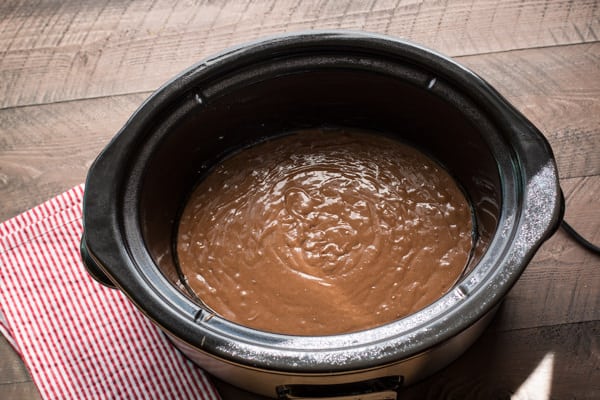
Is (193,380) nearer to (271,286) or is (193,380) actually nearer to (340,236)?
(271,286)

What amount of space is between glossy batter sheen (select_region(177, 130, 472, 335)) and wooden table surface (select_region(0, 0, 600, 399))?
0.72 feet

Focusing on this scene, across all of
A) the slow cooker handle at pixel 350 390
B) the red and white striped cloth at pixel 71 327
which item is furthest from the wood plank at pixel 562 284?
the red and white striped cloth at pixel 71 327

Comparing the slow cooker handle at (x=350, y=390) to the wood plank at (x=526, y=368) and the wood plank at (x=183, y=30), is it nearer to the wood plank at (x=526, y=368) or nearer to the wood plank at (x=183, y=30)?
the wood plank at (x=526, y=368)

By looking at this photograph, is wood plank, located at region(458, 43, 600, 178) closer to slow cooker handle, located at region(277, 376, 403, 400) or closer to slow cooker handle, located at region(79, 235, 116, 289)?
slow cooker handle, located at region(277, 376, 403, 400)

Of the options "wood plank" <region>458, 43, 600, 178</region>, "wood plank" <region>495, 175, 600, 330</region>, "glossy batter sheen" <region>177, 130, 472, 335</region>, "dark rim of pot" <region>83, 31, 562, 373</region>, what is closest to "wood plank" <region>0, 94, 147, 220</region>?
"glossy batter sheen" <region>177, 130, 472, 335</region>

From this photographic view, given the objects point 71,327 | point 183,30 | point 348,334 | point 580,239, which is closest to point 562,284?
point 580,239

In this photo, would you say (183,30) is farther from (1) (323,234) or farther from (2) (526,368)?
Result: (2) (526,368)

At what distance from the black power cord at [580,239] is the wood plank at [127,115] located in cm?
15

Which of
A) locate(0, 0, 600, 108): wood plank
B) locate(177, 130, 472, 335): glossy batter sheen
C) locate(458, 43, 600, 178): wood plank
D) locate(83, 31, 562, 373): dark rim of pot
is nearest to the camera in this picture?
locate(83, 31, 562, 373): dark rim of pot

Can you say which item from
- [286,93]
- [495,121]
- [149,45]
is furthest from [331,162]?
[149,45]

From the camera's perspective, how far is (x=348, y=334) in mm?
1136

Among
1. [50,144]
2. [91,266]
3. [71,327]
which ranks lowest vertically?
[71,327]

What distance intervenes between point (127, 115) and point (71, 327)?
612 mm

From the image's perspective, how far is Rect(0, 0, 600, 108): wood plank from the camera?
6.33 feet
